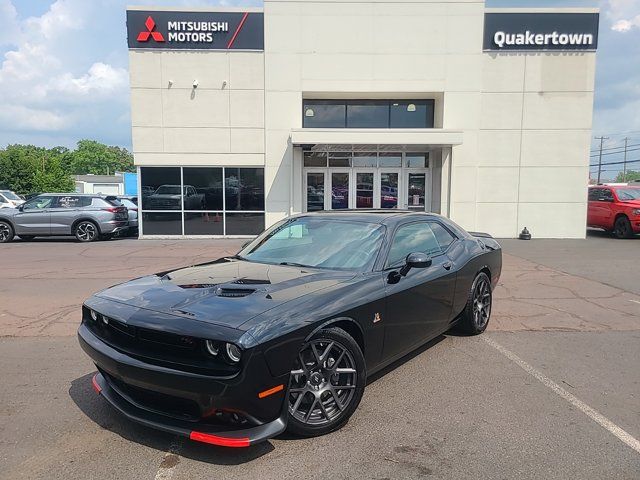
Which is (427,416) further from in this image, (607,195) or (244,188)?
(607,195)

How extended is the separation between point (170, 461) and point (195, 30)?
16716 mm

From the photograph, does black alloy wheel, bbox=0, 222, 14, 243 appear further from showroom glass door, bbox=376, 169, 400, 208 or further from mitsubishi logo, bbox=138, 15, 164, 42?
showroom glass door, bbox=376, 169, 400, 208

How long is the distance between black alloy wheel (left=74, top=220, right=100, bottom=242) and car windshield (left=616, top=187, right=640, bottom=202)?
1906 centimetres

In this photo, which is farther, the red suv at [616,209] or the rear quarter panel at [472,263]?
the red suv at [616,209]

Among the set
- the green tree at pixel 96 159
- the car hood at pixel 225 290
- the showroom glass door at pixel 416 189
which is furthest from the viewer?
the green tree at pixel 96 159

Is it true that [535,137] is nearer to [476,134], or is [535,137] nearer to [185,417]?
[476,134]

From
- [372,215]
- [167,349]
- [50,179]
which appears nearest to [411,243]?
[372,215]

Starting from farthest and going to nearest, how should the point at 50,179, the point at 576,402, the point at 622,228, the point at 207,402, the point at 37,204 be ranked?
1. the point at 50,179
2. the point at 622,228
3. the point at 37,204
4. the point at 576,402
5. the point at 207,402

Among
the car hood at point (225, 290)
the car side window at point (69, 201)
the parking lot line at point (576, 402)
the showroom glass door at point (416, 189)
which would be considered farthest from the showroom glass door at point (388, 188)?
the car hood at point (225, 290)

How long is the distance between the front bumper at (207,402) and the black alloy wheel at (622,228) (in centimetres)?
1818

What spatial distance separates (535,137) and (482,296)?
44.9 feet

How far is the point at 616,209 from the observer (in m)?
17.7

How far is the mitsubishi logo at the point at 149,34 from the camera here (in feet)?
55.3

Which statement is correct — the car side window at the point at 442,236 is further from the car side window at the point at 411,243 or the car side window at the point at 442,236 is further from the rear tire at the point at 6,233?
the rear tire at the point at 6,233
